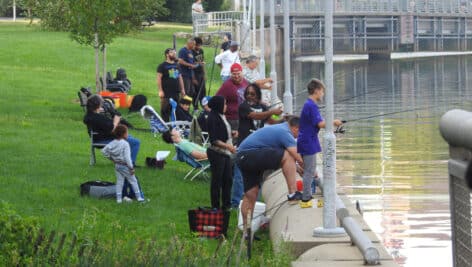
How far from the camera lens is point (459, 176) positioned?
237 inches

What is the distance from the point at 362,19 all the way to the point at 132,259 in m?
94.6

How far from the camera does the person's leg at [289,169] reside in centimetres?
1498

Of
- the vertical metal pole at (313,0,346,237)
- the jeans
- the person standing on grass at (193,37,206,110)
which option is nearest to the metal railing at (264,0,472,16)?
the person standing on grass at (193,37,206,110)

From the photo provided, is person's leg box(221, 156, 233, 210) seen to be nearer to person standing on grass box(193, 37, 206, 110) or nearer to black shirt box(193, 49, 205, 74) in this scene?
person standing on grass box(193, 37, 206, 110)

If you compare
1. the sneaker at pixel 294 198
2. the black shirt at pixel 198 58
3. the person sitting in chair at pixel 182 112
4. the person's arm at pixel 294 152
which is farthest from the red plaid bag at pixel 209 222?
the black shirt at pixel 198 58

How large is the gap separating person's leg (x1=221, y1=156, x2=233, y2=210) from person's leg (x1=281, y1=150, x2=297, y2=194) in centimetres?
A: 111

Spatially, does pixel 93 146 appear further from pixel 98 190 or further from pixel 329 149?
pixel 329 149

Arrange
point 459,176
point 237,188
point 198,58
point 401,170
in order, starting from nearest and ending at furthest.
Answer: point 459,176
point 237,188
point 401,170
point 198,58

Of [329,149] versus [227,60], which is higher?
[227,60]

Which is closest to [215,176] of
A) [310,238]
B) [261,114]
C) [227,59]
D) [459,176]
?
[261,114]

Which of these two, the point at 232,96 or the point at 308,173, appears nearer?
the point at 308,173

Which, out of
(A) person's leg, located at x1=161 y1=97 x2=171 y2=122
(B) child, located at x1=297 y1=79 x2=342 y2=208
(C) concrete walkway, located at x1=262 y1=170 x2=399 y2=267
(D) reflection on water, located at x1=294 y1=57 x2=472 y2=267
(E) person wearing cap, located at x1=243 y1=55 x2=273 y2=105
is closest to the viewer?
(C) concrete walkway, located at x1=262 y1=170 x2=399 y2=267

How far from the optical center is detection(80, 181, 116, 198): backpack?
53.7ft

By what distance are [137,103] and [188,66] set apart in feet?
7.08
